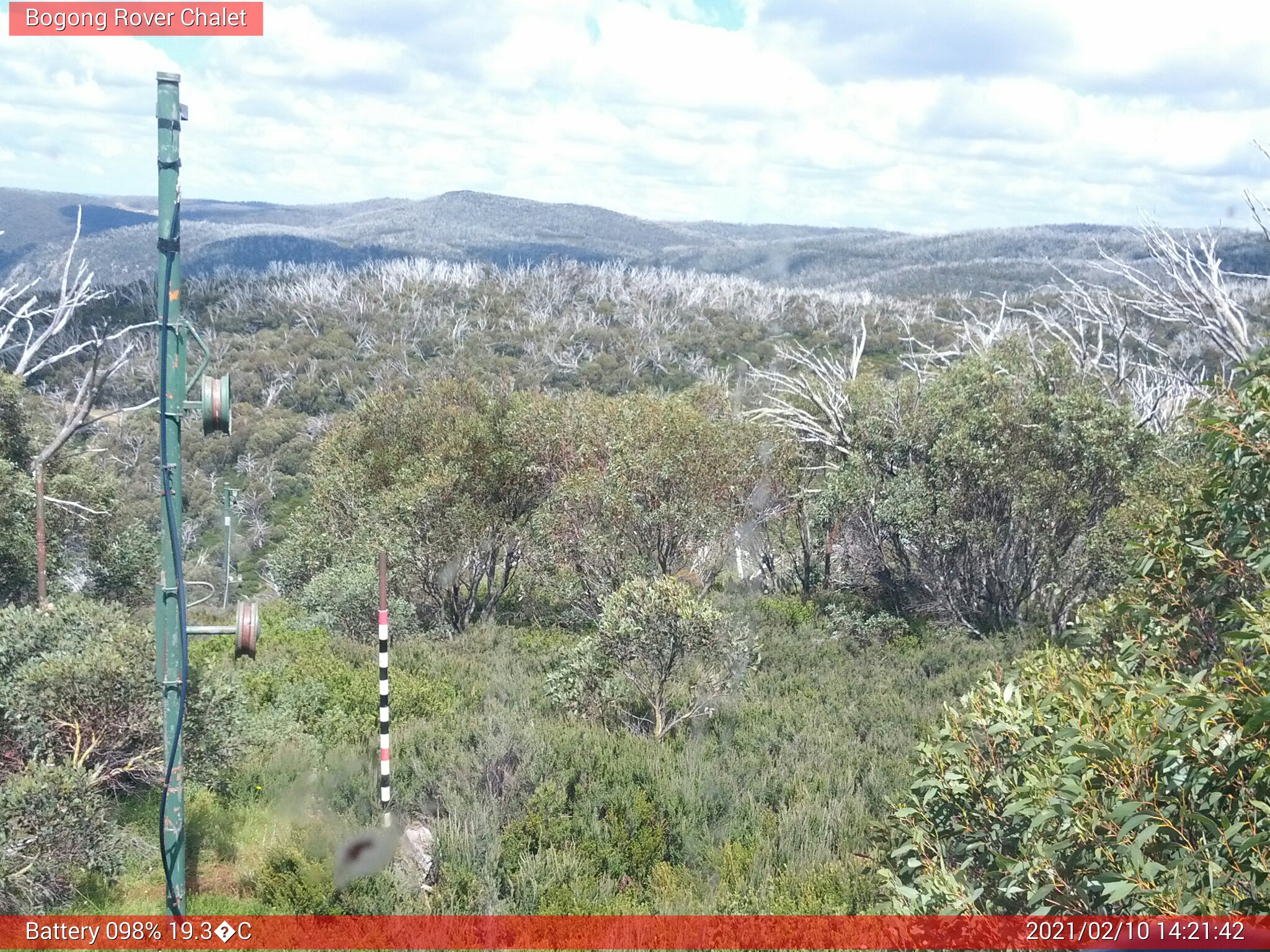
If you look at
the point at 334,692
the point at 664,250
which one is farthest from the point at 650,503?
the point at 664,250

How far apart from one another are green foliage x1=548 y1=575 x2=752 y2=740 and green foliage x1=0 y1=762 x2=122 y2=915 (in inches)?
216

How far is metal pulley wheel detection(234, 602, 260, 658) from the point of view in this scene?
5.12 m

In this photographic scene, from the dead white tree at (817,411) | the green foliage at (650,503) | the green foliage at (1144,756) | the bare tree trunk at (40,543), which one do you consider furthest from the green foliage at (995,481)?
the bare tree trunk at (40,543)

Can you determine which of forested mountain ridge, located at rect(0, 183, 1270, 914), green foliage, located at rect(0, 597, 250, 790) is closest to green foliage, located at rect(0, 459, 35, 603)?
forested mountain ridge, located at rect(0, 183, 1270, 914)

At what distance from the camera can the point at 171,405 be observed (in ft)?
16.9

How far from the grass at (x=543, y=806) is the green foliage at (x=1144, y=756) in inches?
45.9

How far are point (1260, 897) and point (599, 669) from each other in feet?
27.8

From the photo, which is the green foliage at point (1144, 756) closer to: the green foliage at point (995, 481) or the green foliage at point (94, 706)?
the green foliage at point (94, 706)

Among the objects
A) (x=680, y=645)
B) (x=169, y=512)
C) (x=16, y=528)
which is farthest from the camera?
(x=16, y=528)

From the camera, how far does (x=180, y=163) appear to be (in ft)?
16.9

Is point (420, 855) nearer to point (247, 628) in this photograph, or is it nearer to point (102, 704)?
point (102, 704)

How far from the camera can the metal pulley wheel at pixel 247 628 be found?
202 inches

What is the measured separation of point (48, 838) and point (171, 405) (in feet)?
9.90

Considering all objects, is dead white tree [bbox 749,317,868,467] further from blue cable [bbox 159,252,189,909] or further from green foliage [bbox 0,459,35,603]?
blue cable [bbox 159,252,189,909]
